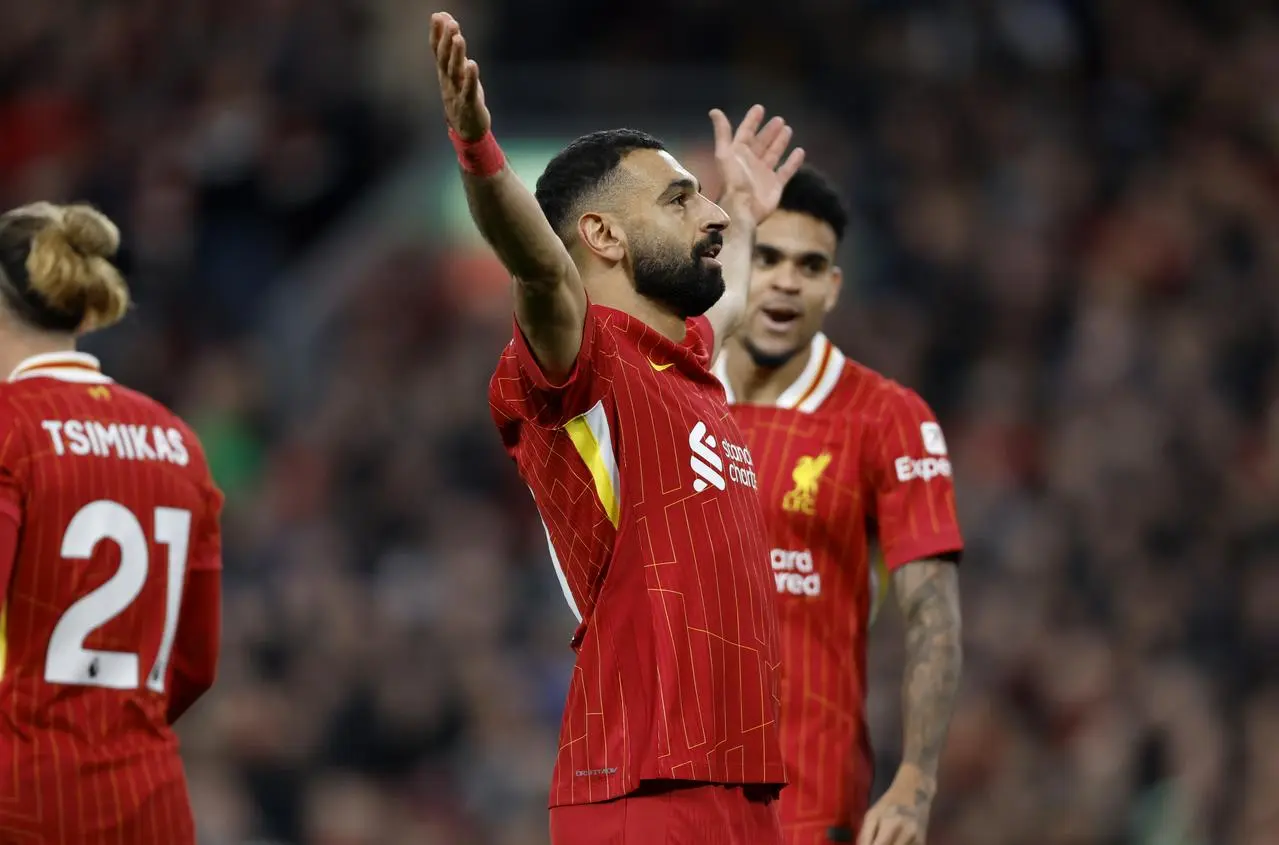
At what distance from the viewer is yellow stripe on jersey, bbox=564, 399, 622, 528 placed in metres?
4.03

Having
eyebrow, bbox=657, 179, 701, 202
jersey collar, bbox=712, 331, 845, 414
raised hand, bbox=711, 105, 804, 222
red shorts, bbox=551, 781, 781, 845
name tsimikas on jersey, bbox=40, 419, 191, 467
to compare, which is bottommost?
red shorts, bbox=551, 781, 781, 845

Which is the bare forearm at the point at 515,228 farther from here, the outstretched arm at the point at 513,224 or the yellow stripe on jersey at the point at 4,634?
the yellow stripe on jersey at the point at 4,634

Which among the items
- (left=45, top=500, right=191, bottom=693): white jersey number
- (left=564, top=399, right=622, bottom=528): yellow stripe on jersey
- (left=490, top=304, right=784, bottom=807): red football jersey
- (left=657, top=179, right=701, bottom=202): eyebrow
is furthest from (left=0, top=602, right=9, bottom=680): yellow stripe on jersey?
(left=657, top=179, right=701, bottom=202): eyebrow

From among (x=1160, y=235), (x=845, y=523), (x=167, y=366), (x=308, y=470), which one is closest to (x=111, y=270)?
(x=845, y=523)

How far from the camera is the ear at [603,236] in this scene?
4.23 m

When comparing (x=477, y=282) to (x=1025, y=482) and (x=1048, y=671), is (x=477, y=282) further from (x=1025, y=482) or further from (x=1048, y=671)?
(x=1048, y=671)

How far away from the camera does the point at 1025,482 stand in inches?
464

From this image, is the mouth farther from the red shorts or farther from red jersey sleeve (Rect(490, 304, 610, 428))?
the red shorts

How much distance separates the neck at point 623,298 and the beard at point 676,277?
2 centimetres

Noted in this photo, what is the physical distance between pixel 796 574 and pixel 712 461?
4.37 ft

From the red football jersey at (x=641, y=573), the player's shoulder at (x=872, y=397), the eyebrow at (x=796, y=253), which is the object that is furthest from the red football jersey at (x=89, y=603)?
the player's shoulder at (x=872, y=397)

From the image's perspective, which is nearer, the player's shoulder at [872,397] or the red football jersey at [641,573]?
the red football jersey at [641,573]

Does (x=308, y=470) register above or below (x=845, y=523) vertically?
above

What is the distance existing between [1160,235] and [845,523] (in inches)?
327
